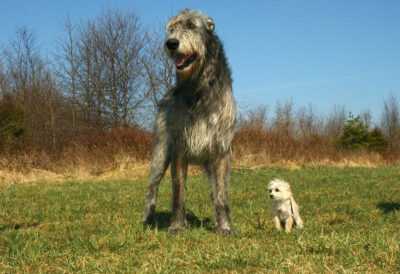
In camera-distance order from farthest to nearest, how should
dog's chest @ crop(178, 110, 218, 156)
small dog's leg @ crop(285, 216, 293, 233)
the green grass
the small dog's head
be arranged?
1. the small dog's head
2. small dog's leg @ crop(285, 216, 293, 233)
3. dog's chest @ crop(178, 110, 218, 156)
4. the green grass

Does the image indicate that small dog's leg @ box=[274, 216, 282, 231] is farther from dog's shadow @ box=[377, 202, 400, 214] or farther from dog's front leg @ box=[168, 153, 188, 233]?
dog's shadow @ box=[377, 202, 400, 214]

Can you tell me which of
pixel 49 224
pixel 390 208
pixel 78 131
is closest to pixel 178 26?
pixel 49 224

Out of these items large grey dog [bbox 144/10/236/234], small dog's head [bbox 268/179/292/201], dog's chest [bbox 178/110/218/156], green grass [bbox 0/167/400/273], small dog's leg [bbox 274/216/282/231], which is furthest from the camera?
small dog's head [bbox 268/179/292/201]

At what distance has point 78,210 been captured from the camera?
24.6 ft

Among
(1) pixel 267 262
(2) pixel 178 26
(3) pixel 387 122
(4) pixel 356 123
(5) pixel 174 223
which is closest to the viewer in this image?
(1) pixel 267 262

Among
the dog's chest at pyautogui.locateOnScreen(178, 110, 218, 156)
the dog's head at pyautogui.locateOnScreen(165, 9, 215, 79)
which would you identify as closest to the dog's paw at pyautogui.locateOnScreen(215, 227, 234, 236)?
the dog's chest at pyautogui.locateOnScreen(178, 110, 218, 156)

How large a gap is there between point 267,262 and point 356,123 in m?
32.0

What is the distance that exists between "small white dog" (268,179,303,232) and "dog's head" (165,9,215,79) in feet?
5.81

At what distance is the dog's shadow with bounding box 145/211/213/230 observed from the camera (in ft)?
18.9

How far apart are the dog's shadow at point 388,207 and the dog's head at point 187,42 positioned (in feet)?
13.3

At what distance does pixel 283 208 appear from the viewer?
5.56m

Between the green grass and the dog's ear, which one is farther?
the dog's ear

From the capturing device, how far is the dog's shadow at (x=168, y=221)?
18.9ft

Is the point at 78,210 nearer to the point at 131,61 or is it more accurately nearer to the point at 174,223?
the point at 174,223
